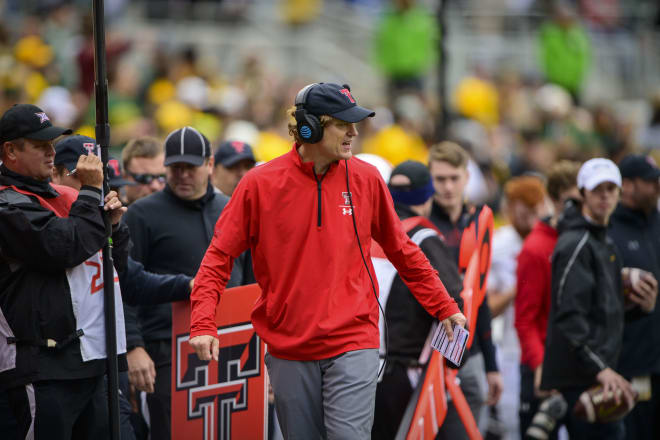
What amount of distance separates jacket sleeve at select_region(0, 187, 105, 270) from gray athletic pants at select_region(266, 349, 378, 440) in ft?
3.57

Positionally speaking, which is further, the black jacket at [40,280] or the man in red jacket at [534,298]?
the man in red jacket at [534,298]

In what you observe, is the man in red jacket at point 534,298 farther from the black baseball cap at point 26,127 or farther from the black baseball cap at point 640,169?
the black baseball cap at point 26,127

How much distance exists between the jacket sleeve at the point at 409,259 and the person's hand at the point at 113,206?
1267 millimetres

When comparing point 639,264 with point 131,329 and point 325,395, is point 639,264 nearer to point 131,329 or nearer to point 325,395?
point 325,395

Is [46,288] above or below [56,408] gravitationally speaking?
above

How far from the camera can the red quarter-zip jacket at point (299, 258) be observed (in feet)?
16.6

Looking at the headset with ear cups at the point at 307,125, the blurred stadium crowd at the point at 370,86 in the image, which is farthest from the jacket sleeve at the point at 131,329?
the blurred stadium crowd at the point at 370,86

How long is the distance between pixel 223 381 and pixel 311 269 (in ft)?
4.40

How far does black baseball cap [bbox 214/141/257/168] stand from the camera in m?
7.52

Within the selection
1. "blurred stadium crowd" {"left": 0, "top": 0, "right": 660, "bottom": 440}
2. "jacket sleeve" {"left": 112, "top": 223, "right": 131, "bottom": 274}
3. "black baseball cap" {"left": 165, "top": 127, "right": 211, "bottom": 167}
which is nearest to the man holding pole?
"jacket sleeve" {"left": 112, "top": 223, "right": 131, "bottom": 274}

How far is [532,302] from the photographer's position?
7621 mm

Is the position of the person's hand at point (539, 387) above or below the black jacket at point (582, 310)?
below

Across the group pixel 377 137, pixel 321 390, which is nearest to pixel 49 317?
pixel 321 390

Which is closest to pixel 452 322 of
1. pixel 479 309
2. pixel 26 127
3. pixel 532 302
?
pixel 479 309
